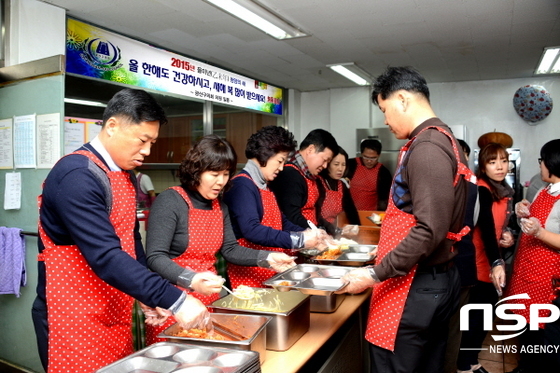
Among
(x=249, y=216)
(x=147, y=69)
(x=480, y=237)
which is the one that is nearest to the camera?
(x=249, y=216)

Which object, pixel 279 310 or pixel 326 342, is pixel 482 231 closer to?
pixel 326 342

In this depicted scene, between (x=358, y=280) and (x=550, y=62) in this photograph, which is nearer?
(x=358, y=280)

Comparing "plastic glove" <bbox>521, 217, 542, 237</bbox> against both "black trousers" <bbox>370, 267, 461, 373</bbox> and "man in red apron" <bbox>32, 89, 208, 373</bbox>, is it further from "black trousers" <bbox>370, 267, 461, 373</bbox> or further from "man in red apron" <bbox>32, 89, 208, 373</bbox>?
"man in red apron" <bbox>32, 89, 208, 373</bbox>

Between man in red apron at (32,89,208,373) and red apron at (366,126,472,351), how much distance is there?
778 millimetres

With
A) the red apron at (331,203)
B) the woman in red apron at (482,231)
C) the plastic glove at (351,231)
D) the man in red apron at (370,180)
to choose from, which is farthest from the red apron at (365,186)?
the woman in red apron at (482,231)

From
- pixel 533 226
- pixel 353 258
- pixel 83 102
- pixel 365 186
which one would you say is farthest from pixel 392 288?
pixel 365 186

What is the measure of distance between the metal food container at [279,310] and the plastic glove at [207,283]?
0.14m

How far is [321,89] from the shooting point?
812cm

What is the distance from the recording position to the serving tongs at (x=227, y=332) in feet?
5.33

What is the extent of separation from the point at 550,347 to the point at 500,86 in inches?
221

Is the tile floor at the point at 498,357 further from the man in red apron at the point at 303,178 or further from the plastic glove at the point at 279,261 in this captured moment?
the plastic glove at the point at 279,261

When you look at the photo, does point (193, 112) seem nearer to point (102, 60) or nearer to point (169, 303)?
point (102, 60)

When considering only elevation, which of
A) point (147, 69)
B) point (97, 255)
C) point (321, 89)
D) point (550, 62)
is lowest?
point (97, 255)

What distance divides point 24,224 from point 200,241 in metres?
1.85
